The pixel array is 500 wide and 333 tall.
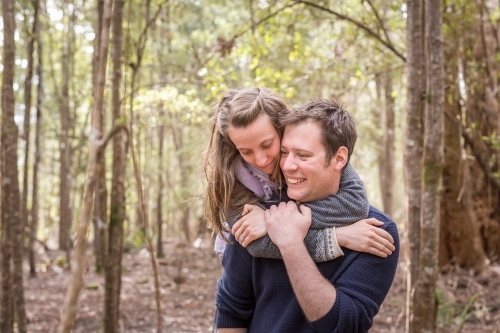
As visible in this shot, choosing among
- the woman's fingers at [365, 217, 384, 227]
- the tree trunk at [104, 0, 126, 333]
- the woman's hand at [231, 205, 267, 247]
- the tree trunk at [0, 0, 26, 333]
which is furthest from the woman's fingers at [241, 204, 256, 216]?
the tree trunk at [0, 0, 26, 333]

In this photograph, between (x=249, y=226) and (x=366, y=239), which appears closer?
(x=366, y=239)

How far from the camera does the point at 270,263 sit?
83.4 inches

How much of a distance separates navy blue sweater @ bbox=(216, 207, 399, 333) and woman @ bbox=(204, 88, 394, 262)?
6cm

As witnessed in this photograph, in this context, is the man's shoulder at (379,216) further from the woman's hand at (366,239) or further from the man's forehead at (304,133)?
the man's forehead at (304,133)

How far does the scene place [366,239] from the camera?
1959mm

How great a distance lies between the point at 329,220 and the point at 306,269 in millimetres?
219

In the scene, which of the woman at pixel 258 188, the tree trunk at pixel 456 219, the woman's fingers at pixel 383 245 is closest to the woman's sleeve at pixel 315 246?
the woman at pixel 258 188

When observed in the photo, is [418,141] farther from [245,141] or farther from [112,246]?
[112,246]

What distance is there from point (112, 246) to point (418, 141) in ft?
11.1

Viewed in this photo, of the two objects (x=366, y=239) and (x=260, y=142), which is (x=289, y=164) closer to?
(x=260, y=142)

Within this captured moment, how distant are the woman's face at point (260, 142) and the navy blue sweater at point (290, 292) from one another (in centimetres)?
32

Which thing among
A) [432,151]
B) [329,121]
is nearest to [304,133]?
[329,121]

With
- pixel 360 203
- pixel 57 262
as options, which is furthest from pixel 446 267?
pixel 57 262

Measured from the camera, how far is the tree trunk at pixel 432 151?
12.7 ft
